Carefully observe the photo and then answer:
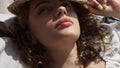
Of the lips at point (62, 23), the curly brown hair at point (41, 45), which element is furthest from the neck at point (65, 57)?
the lips at point (62, 23)

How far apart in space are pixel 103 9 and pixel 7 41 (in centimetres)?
45

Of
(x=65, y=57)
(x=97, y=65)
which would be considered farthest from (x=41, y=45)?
(x=97, y=65)

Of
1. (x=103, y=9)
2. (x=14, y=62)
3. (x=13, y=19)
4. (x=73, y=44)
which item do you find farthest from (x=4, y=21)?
(x=103, y=9)

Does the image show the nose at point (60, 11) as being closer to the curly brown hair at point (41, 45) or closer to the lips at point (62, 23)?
the lips at point (62, 23)

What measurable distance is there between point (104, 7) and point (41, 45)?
0.33 meters

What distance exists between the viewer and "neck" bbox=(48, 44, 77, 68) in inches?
45.5

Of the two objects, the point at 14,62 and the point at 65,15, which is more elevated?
the point at 65,15

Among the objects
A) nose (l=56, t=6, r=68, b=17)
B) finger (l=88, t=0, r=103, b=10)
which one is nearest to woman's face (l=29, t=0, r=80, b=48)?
nose (l=56, t=6, r=68, b=17)

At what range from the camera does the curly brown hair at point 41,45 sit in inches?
46.1

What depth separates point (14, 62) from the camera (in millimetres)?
1120

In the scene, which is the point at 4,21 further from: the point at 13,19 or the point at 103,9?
the point at 103,9

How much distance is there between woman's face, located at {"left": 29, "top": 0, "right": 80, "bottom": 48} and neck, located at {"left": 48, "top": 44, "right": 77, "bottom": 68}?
6cm

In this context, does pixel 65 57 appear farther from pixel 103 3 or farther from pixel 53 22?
pixel 103 3

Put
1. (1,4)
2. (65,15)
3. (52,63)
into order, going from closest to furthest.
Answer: (65,15), (52,63), (1,4)
